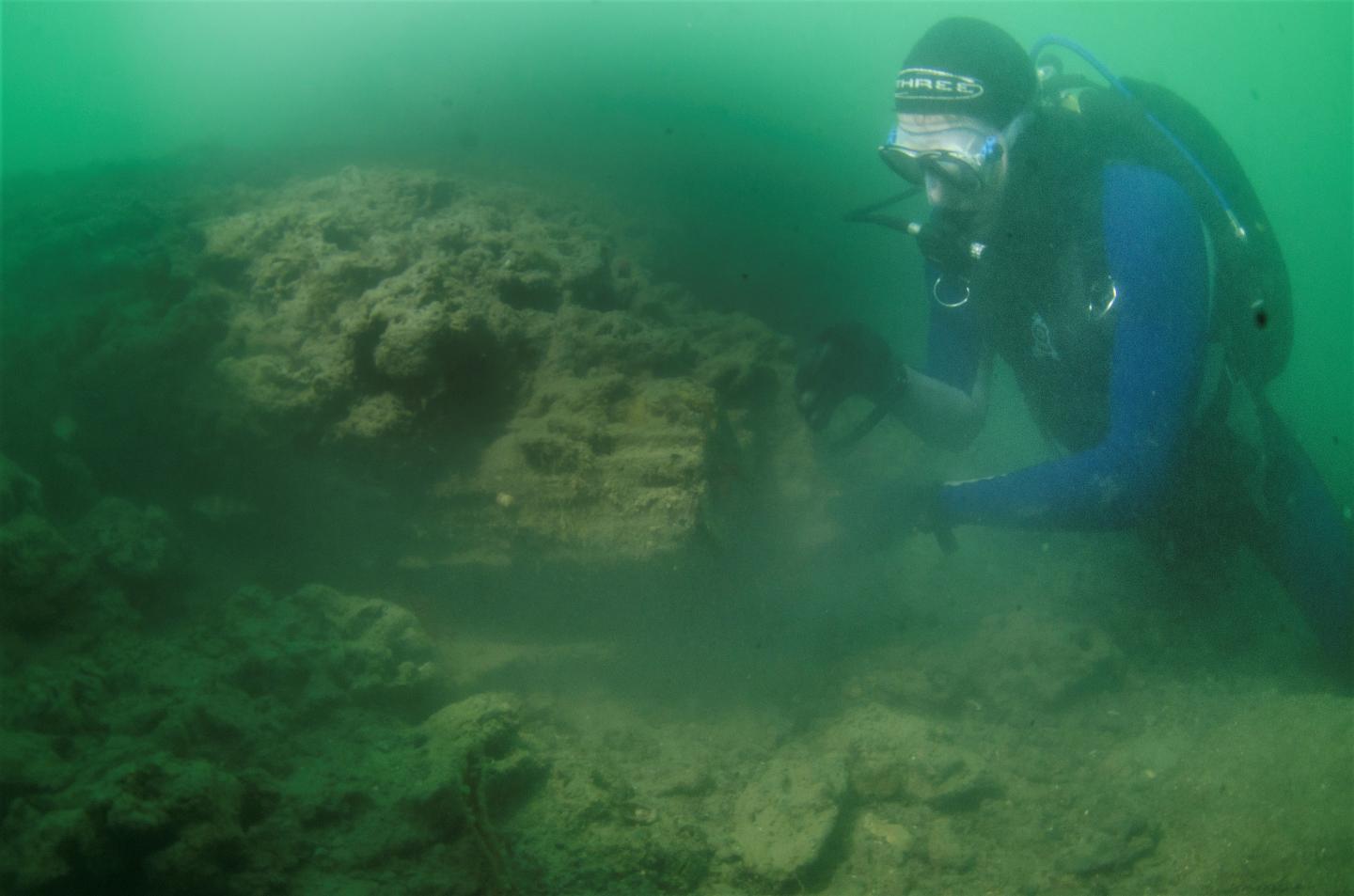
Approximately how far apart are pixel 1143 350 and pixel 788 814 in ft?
8.55

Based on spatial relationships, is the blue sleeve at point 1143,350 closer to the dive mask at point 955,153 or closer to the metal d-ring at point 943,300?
the dive mask at point 955,153

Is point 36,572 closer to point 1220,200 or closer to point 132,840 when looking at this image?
point 132,840

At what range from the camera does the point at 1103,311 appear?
10.7ft

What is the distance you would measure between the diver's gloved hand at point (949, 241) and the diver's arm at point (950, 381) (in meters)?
0.43

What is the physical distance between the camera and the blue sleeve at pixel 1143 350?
299 cm

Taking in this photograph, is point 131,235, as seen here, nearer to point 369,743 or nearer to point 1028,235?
point 369,743

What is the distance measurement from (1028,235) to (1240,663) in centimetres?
319

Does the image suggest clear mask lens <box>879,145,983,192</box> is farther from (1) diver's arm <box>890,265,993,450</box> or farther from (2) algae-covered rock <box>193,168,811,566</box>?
(2) algae-covered rock <box>193,168,811,566</box>

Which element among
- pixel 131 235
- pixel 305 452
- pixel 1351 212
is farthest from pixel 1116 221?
pixel 1351 212

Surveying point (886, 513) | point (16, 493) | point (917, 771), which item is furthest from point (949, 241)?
point (16, 493)

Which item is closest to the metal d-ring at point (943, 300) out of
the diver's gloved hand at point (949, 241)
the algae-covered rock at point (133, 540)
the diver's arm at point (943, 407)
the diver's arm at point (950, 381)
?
the diver's arm at point (950, 381)

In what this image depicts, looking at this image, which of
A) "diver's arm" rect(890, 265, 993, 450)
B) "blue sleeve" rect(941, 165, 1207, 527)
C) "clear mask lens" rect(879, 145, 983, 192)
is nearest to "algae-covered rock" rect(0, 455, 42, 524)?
"diver's arm" rect(890, 265, 993, 450)

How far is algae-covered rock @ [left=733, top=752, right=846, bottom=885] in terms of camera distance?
2.30 meters

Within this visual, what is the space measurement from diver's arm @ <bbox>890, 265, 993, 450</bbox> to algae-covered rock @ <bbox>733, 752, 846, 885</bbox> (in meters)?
2.45
